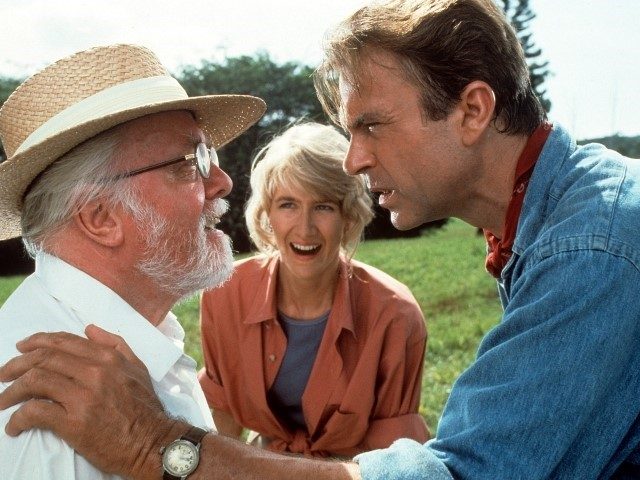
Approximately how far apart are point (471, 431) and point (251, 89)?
1407 centimetres

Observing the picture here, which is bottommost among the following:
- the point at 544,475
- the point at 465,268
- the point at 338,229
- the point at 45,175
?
the point at 465,268

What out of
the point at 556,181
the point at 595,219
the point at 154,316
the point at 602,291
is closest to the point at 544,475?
the point at 602,291

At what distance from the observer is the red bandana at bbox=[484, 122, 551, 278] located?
253 cm

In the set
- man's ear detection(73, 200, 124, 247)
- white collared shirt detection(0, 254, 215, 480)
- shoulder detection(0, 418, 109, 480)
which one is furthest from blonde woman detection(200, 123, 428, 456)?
shoulder detection(0, 418, 109, 480)

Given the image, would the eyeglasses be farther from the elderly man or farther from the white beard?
the white beard

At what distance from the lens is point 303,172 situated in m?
4.65

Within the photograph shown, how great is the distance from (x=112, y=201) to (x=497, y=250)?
A: 4.21 ft

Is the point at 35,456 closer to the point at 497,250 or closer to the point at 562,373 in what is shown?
the point at 562,373

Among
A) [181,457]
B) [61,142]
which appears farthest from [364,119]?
[181,457]

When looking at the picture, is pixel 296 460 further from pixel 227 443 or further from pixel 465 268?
pixel 465 268

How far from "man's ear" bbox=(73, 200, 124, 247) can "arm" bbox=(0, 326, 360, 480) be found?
0.37 m

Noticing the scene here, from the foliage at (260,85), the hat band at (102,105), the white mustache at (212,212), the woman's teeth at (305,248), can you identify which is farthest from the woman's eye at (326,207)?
the foliage at (260,85)

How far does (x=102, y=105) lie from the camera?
259 cm

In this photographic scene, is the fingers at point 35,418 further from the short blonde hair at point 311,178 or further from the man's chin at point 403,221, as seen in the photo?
the short blonde hair at point 311,178
